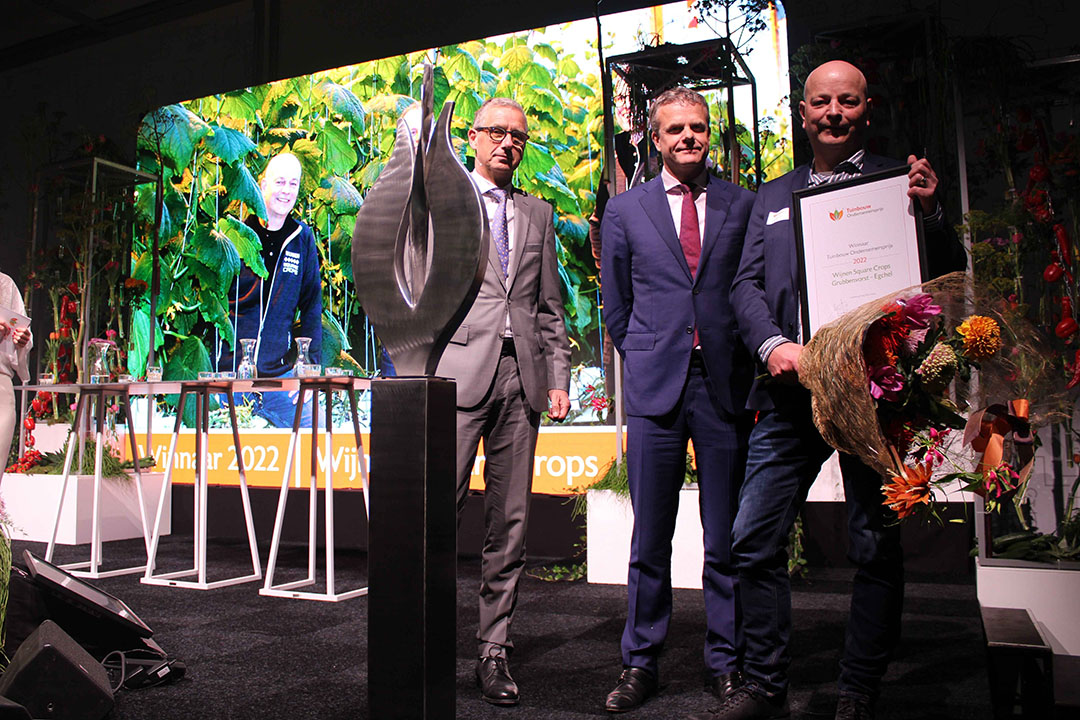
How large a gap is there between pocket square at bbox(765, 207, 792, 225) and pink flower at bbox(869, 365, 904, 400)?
539 mm

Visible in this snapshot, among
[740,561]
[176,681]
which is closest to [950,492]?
[740,561]

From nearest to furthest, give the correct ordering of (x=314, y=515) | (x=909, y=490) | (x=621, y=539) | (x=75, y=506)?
(x=909, y=490) < (x=314, y=515) < (x=621, y=539) < (x=75, y=506)

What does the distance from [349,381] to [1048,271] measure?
2689 mm

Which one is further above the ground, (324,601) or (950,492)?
(950,492)

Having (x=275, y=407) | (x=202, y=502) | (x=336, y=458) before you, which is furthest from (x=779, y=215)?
(x=275, y=407)

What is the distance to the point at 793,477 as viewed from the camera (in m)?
1.89

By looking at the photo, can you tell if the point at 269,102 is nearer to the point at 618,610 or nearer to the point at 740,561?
the point at 618,610

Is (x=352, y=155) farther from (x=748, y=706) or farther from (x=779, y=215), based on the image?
(x=748, y=706)

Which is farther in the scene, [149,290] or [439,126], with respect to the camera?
[149,290]

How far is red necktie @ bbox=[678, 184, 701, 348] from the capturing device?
223 cm

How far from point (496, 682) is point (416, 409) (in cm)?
116

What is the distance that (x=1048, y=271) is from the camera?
2904 mm

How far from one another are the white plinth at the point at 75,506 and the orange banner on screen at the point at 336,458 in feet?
1.25

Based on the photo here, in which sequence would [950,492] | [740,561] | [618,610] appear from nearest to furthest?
[740,561]
[618,610]
[950,492]
